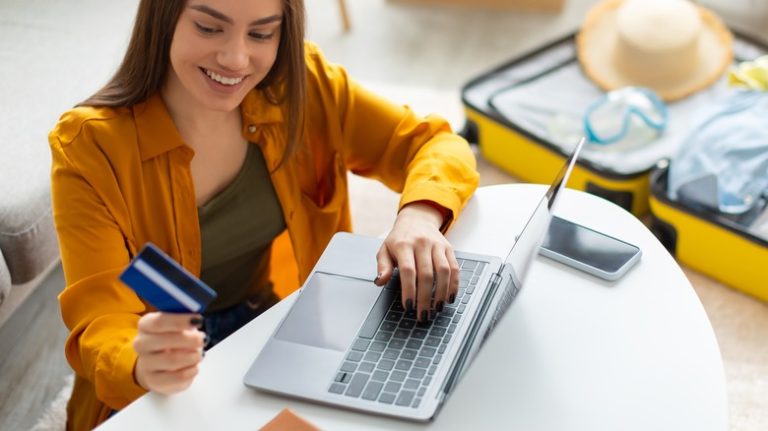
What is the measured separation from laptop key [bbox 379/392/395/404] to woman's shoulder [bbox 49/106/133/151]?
0.52 metres

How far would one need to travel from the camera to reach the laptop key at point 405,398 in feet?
3.20

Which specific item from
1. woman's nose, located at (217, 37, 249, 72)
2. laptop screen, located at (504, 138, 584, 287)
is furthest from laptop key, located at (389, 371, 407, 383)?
woman's nose, located at (217, 37, 249, 72)

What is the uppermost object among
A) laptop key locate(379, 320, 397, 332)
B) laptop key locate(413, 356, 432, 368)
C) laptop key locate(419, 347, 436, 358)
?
laptop key locate(419, 347, 436, 358)

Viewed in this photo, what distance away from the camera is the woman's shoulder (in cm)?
118

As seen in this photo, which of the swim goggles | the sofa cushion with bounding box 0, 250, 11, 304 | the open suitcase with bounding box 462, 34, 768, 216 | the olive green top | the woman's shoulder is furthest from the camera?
the swim goggles

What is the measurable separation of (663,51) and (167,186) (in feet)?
5.43

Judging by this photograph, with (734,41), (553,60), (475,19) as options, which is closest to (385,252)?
(553,60)

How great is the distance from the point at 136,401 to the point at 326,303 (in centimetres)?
26

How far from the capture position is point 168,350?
0.94 meters

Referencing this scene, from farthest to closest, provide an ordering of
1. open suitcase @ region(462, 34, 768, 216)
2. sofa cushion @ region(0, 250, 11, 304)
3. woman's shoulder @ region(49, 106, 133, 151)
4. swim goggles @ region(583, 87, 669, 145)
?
swim goggles @ region(583, 87, 669, 145), open suitcase @ region(462, 34, 768, 216), sofa cushion @ region(0, 250, 11, 304), woman's shoulder @ region(49, 106, 133, 151)

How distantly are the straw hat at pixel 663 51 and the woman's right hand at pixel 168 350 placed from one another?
183cm

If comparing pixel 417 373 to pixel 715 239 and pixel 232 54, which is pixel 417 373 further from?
pixel 715 239

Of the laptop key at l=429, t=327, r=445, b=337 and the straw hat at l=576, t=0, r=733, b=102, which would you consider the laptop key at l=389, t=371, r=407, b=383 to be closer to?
the laptop key at l=429, t=327, r=445, b=337

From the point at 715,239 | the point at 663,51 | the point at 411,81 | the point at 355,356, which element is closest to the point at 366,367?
the point at 355,356
